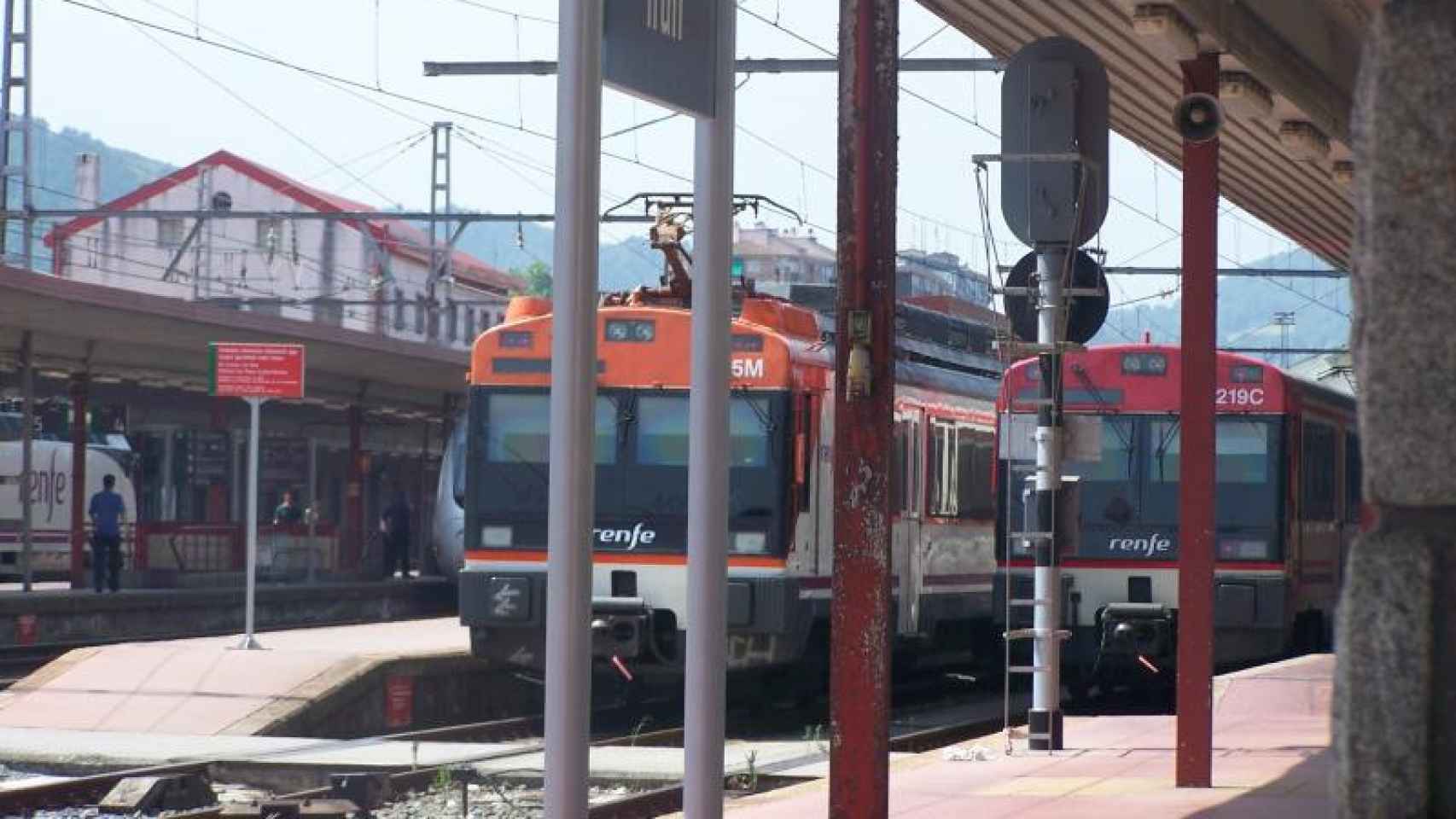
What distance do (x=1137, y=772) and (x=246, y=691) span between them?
748cm

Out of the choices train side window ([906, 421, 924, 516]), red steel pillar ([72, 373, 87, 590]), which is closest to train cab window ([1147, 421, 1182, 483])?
train side window ([906, 421, 924, 516])

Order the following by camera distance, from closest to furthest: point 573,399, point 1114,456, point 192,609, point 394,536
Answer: point 573,399 < point 1114,456 < point 192,609 < point 394,536

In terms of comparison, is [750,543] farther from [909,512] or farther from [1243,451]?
[1243,451]

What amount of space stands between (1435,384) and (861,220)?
4.86 m

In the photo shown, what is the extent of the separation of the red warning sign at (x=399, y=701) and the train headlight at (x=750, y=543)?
3.10 m

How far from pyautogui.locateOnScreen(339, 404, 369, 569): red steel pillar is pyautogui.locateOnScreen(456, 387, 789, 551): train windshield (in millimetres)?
17152

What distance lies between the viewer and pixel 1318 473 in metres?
21.0

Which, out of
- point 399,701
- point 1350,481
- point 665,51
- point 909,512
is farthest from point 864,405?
point 1350,481

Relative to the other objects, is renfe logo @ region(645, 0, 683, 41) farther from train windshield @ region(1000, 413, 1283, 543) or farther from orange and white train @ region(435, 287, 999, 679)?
train windshield @ region(1000, 413, 1283, 543)

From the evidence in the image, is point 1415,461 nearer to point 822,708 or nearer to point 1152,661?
point 1152,661

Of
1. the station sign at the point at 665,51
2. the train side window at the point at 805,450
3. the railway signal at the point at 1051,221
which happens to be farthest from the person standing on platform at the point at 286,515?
the station sign at the point at 665,51

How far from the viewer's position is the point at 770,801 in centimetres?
1190

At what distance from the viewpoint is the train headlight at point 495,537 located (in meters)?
18.1

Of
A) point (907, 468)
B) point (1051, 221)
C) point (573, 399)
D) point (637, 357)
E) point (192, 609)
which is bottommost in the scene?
point (192, 609)
